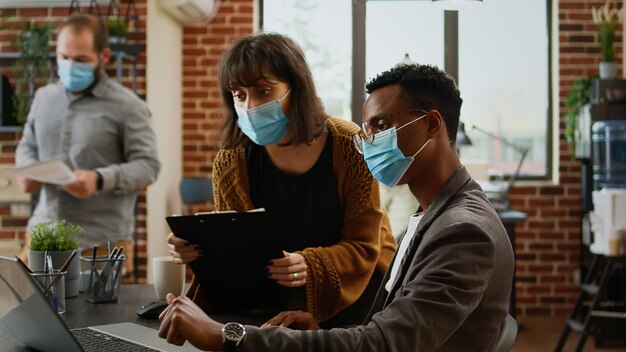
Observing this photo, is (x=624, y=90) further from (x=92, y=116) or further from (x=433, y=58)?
(x=92, y=116)

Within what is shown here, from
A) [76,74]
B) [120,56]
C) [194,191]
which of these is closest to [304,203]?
[76,74]

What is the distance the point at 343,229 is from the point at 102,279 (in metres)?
0.59

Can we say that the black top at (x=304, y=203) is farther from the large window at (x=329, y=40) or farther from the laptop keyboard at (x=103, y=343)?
the large window at (x=329, y=40)

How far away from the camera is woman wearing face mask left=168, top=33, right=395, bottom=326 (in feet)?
5.71

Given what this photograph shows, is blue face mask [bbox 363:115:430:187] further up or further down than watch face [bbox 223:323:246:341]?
further up

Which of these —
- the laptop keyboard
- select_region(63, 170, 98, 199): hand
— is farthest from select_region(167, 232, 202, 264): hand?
select_region(63, 170, 98, 199): hand

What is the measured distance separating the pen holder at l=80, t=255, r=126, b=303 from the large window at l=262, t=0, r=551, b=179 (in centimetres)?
385

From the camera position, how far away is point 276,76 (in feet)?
5.85

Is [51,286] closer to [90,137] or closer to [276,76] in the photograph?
[276,76]

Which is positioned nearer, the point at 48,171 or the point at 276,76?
the point at 276,76

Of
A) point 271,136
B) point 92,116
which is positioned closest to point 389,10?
point 92,116

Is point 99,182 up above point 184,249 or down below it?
above

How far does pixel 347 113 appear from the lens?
5531mm

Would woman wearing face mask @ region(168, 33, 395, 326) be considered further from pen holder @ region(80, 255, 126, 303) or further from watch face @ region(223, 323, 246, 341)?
watch face @ region(223, 323, 246, 341)
